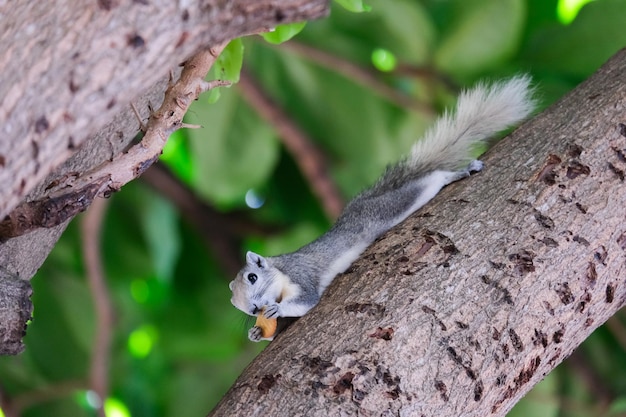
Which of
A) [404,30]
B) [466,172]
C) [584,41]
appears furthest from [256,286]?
[584,41]

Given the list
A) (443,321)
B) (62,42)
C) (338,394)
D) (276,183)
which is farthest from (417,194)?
(276,183)

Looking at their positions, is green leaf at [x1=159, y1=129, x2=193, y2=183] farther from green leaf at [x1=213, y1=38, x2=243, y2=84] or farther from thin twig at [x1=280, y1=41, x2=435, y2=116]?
green leaf at [x1=213, y1=38, x2=243, y2=84]

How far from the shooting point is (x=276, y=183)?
3631 mm

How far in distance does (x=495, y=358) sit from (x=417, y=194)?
25.9 inches

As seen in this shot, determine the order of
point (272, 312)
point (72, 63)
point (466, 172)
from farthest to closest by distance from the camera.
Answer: point (272, 312)
point (466, 172)
point (72, 63)

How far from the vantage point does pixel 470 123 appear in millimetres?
2043

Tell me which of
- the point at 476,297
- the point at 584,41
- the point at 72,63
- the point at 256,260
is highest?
the point at 584,41

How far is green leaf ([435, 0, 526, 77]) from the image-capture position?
2.85 meters

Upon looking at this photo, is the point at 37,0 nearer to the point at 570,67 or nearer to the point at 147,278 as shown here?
the point at 570,67

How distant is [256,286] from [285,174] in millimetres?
1672

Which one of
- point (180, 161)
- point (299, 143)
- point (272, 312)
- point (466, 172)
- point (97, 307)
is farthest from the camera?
point (180, 161)

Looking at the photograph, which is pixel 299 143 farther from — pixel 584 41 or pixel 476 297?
pixel 476 297

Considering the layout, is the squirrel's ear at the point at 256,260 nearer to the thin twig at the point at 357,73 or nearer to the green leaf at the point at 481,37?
the thin twig at the point at 357,73

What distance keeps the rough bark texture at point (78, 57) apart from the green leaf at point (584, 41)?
2.15 metres
